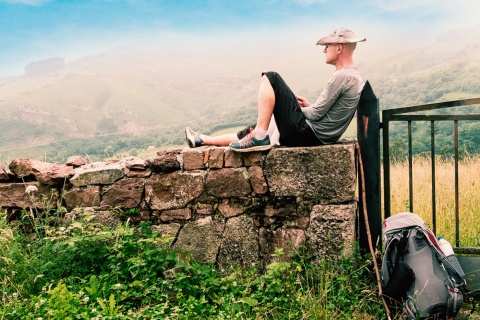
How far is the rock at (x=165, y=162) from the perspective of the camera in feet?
14.0

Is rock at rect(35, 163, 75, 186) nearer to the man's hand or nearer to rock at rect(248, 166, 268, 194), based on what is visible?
rock at rect(248, 166, 268, 194)

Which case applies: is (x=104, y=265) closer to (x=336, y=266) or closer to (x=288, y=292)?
(x=288, y=292)

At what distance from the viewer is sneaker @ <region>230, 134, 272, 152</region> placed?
4027mm

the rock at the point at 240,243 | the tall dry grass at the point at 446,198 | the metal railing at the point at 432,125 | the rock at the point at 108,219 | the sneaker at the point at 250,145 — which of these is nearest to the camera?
the metal railing at the point at 432,125

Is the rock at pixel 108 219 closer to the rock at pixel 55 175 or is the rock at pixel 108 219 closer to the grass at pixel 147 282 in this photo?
the grass at pixel 147 282

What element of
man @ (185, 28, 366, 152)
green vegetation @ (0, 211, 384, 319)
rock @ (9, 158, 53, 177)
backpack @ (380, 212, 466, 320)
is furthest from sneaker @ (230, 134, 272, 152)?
rock @ (9, 158, 53, 177)

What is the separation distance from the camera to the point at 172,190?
4266 mm

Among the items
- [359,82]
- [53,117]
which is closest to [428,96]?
[359,82]

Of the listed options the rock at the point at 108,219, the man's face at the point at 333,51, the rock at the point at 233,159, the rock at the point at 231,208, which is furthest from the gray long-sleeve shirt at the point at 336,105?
the rock at the point at 108,219

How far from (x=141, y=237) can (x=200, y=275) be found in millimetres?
724

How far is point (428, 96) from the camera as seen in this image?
2745cm

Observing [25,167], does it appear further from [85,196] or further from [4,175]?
[85,196]

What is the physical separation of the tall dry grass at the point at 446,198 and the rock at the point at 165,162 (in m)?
2.59

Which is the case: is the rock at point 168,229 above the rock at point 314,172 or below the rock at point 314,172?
below
